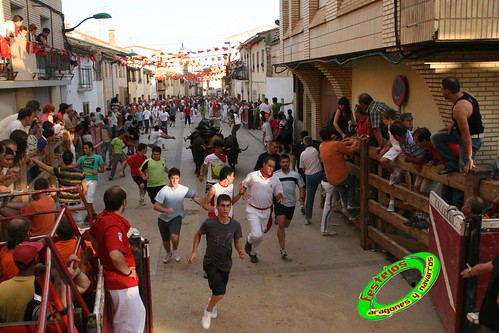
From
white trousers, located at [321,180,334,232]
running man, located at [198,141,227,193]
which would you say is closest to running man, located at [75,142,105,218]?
running man, located at [198,141,227,193]

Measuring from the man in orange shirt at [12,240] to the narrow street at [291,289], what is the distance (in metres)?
2.20

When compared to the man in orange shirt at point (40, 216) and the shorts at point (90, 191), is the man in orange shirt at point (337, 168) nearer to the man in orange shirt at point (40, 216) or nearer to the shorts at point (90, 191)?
the shorts at point (90, 191)

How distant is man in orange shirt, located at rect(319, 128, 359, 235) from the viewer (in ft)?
30.0

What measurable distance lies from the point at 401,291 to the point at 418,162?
67.7 inches

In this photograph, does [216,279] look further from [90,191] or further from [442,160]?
[90,191]

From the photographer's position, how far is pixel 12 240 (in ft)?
15.1

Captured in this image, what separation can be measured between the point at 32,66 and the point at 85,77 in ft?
38.2

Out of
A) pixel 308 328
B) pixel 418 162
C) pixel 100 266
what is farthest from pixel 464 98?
pixel 100 266

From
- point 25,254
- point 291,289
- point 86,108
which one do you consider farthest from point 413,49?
point 86,108

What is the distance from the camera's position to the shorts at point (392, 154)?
7.65 m

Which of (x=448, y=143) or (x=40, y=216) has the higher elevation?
(x=448, y=143)

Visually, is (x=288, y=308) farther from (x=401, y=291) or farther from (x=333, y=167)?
(x=333, y=167)

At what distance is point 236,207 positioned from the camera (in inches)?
485
